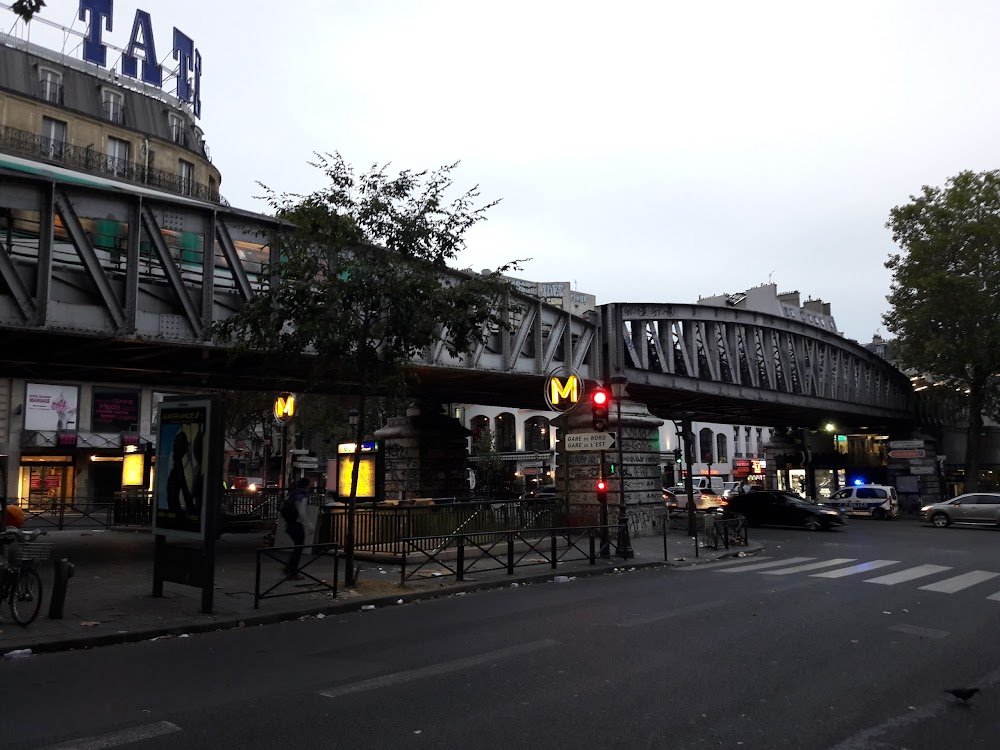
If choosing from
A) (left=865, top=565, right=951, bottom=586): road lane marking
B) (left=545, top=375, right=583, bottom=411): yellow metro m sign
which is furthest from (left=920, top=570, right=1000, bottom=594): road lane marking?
(left=545, top=375, right=583, bottom=411): yellow metro m sign

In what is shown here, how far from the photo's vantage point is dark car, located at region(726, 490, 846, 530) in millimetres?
29675

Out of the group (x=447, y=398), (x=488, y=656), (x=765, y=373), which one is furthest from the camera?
(x=765, y=373)

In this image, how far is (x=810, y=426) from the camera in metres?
50.1

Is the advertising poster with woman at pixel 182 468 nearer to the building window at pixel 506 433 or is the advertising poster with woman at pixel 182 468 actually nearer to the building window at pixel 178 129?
the building window at pixel 178 129

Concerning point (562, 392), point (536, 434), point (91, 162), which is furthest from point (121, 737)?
point (536, 434)

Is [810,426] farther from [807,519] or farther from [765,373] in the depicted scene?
[807,519]

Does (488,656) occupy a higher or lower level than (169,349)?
lower

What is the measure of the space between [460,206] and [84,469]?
129 feet

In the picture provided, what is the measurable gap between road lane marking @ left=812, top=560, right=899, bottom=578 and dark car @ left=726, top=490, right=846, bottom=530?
434 inches

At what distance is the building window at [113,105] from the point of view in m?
38.8

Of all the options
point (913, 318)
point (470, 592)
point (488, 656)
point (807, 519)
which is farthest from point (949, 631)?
point (913, 318)

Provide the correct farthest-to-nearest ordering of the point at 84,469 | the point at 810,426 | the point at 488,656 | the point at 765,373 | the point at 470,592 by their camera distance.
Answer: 1. the point at 810,426
2. the point at 84,469
3. the point at 765,373
4. the point at 470,592
5. the point at 488,656

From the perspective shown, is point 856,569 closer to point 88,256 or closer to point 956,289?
point 88,256

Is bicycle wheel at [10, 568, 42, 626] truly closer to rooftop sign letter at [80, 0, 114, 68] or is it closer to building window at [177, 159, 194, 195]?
building window at [177, 159, 194, 195]
